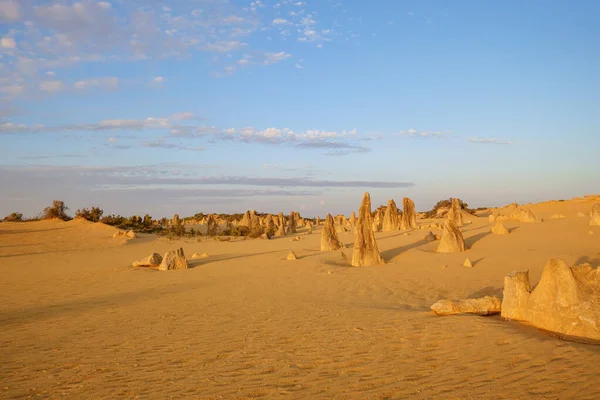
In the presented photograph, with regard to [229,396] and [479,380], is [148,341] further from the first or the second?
[479,380]

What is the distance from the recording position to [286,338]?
23.4ft

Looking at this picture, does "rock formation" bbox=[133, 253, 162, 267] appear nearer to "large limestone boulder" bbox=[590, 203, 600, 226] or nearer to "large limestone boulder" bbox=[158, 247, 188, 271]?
"large limestone boulder" bbox=[158, 247, 188, 271]

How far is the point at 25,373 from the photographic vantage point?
5.76 metres

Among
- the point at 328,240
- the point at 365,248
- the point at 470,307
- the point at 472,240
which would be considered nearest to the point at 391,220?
the point at 328,240

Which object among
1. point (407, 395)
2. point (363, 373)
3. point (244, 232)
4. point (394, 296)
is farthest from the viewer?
point (244, 232)

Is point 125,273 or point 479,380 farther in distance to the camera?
point 125,273

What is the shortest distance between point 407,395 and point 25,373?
518 cm

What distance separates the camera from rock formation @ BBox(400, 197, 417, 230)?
34125mm

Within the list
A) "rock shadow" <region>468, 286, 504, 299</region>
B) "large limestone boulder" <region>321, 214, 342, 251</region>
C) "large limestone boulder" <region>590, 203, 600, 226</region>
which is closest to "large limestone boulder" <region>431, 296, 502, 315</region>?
"rock shadow" <region>468, 286, 504, 299</region>

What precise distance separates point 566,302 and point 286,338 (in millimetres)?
4698

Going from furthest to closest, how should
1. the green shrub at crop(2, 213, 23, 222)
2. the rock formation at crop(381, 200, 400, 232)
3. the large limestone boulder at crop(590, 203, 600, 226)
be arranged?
the green shrub at crop(2, 213, 23, 222)
the rock formation at crop(381, 200, 400, 232)
the large limestone boulder at crop(590, 203, 600, 226)

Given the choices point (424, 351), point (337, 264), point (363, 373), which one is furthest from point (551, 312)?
point (337, 264)

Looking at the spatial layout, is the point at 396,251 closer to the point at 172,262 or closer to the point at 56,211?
the point at 172,262

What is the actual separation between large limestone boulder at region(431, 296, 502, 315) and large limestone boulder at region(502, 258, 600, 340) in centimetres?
76
